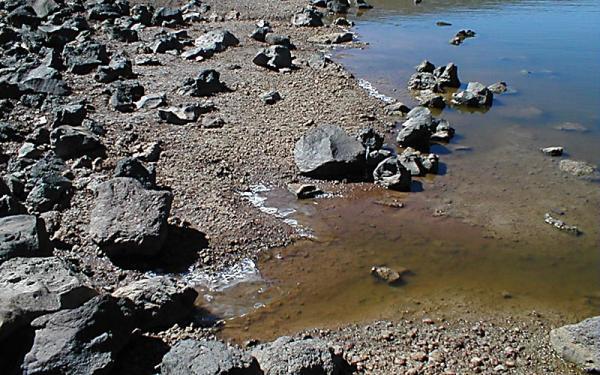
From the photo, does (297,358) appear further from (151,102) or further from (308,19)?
(308,19)

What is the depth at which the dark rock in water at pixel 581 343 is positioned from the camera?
872 centimetres

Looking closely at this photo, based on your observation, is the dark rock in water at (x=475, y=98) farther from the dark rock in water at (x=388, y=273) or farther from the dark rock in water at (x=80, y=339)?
the dark rock in water at (x=80, y=339)

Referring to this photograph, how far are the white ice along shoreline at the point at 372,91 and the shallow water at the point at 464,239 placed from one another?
36 centimetres

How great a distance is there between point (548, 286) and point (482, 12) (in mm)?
30545

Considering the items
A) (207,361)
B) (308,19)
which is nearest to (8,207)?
(207,361)

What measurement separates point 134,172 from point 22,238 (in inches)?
152

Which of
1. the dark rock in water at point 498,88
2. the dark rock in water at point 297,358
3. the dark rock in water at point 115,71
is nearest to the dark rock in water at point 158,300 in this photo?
the dark rock in water at point 297,358

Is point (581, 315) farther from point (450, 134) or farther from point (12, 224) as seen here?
point (12, 224)

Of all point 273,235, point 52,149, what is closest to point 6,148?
point 52,149

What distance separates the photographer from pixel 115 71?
827 inches

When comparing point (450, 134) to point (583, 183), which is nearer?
point (583, 183)

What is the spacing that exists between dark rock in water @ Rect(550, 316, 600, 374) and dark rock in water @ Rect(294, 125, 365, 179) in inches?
260

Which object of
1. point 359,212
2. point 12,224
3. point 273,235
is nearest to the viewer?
point 12,224

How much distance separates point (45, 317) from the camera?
25.3ft
